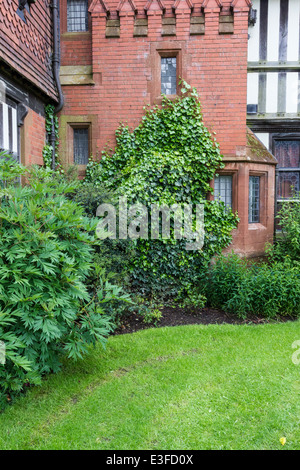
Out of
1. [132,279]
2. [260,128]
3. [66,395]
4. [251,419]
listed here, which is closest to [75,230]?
[66,395]

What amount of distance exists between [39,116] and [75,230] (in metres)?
4.14

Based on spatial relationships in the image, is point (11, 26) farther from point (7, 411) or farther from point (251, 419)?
point (251, 419)

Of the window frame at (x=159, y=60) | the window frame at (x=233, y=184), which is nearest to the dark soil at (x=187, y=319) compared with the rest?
the window frame at (x=233, y=184)

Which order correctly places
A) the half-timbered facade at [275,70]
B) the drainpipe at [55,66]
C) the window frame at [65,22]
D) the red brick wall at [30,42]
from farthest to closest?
the half-timbered facade at [275,70], the window frame at [65,22], the drainpipe at [55,66], the red brick wall at [30,42]

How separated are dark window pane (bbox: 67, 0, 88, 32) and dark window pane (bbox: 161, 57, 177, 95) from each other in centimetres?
199

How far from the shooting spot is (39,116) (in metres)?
6.81

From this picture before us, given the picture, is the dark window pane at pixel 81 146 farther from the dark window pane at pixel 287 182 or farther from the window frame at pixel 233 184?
the dark window pane at pixel 287 182

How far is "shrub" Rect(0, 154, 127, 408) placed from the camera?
3170 millimetres

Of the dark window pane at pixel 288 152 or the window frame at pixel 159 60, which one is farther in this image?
the dark window pane at pixel 288 152

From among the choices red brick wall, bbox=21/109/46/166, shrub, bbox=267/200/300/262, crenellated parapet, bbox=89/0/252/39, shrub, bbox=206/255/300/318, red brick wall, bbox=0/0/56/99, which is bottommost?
shrub, bbox=206/255/300/318

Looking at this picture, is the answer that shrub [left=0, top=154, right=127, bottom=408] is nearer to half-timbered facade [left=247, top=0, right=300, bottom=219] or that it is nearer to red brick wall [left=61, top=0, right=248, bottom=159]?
red brick wall [left=61, top=0, right=248, bottom=159]

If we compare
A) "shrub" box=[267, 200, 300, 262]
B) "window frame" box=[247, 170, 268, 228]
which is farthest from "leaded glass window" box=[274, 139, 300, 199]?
"shrub" box=[267, 200, 300, 262]

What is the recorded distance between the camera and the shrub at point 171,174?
254 inches

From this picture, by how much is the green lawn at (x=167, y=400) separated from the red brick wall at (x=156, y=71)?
4.42 m
